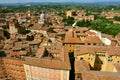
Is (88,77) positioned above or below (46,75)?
above

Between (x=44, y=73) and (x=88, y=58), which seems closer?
(x=44, y=73)

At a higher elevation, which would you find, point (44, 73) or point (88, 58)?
point (88, 58)

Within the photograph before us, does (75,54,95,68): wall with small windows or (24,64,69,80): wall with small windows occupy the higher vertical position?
(75,54,95,68): wall with small windows

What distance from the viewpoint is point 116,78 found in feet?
96.1

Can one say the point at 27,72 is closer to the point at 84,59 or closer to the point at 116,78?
the point at 84,59

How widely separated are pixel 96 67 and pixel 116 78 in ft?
36.1

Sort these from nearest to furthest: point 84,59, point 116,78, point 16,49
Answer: point 116,78, point 84,59, point 16,49

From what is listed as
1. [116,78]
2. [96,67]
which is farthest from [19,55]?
[116,78]

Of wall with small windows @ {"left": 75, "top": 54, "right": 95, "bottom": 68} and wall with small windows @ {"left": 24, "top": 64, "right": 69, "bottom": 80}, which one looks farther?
wall with small windows @ {"left": 75, "top": 54, "right": 95, "bottom": 68}

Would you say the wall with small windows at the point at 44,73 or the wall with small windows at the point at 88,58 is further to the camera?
the wall with small windows at the point at 88,58

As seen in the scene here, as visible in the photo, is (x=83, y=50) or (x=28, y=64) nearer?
(x=28, y=64)

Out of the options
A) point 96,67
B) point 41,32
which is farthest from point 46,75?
point 41,32

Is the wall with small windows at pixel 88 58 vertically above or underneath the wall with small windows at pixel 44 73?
above

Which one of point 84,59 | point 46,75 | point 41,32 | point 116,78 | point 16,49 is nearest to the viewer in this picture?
point 116,78
